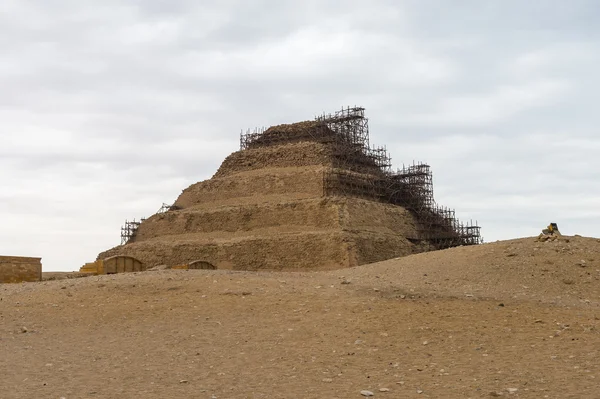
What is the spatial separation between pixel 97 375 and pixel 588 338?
849cm

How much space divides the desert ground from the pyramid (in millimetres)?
19599

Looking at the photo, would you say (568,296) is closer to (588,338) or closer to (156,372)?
(588,338)

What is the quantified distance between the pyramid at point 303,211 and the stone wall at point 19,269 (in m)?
9.66

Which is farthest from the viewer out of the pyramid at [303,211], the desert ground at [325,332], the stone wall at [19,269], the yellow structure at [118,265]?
the pyramid at [303,211]

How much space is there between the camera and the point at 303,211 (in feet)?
147

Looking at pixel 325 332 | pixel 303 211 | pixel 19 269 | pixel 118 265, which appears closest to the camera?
pixel 325 332

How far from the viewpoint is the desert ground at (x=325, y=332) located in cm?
1028

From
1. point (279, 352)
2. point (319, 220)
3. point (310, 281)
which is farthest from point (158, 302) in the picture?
point (319, 220)

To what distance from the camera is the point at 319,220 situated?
143ft

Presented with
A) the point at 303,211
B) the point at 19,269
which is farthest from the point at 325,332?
the point at 303,211

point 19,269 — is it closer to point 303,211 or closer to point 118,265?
point 118,265

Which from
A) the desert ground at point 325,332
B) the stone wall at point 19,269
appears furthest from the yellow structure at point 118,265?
the desert ground at point 325,332

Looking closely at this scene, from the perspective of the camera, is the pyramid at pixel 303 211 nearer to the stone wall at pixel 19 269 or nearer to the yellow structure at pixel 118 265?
the yellow structure at pixel 118 265

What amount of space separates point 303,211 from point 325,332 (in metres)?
31.5
